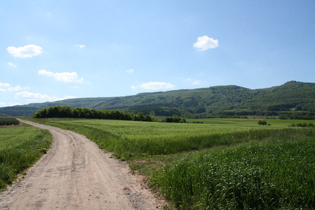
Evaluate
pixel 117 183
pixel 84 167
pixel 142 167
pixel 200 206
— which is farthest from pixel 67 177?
pixel 200 206

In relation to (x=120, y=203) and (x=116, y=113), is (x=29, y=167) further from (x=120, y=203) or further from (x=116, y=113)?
(x=116, y=113)

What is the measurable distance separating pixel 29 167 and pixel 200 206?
11017mm

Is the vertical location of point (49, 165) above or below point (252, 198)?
below

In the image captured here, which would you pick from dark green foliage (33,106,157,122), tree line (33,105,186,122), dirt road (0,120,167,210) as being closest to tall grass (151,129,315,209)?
dirt road (0,120,167,210)

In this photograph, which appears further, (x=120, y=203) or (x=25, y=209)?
(x=120, y=203)

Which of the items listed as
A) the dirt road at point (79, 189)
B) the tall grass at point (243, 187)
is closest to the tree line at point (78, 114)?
the dirt road at point (79, 189)

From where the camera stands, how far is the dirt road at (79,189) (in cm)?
673

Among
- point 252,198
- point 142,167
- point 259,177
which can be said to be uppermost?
point 259,177

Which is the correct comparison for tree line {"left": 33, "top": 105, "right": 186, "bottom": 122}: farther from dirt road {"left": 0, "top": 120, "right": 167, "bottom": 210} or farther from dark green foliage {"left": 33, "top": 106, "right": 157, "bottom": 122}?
dirt road {"left": 0, "top": 120, "right": 167, "bottom": 210}

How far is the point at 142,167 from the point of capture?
11.9 metres

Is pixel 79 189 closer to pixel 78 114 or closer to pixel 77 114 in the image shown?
pixel 78 114

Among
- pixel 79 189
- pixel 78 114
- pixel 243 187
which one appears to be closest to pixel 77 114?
pixel 78 114

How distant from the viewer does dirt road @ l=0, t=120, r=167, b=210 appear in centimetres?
673

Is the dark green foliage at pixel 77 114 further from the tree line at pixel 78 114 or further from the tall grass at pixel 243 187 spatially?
the tall grass at pixel 243 187
